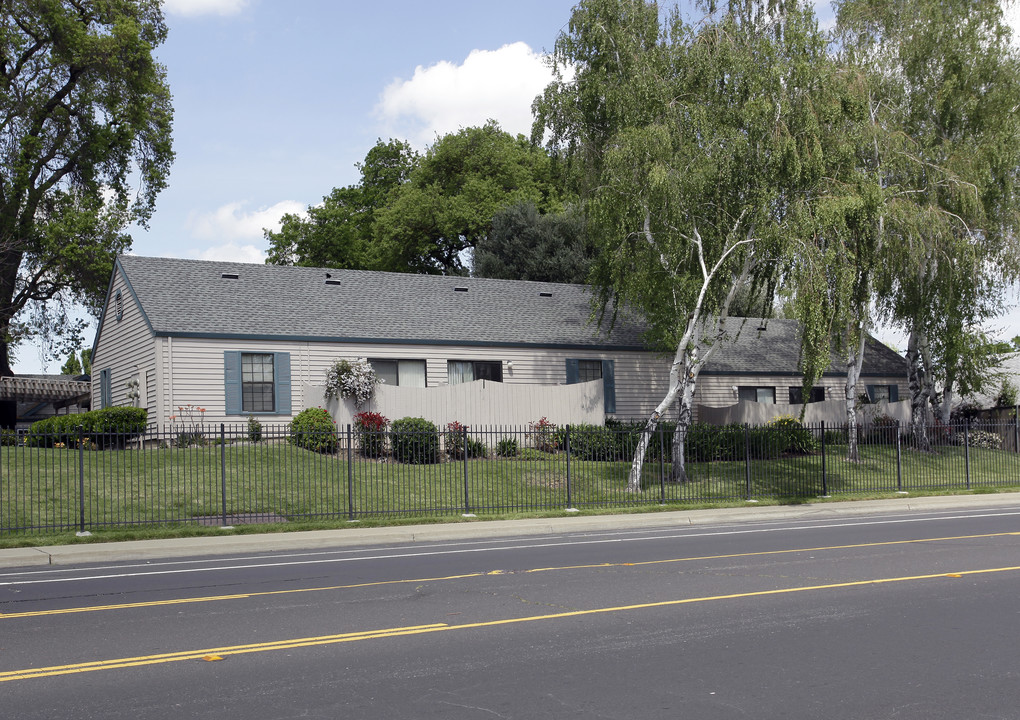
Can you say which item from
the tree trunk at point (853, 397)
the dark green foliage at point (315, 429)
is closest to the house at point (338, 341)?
the dark green foliage at point (315, 429)

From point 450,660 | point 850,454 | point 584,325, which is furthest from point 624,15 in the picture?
point 450,660

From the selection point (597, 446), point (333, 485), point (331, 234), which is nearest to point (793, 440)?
point (597, 446)

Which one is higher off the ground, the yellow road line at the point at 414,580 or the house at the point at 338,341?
the house at the point at 338,341

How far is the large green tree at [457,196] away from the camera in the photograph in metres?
55.9

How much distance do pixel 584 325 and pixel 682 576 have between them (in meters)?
24.2

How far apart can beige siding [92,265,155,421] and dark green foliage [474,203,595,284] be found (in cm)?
2298

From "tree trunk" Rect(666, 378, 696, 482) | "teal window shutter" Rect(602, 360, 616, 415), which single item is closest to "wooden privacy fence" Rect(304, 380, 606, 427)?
"teal window shutter" Rect(602, 360, 616, 415)

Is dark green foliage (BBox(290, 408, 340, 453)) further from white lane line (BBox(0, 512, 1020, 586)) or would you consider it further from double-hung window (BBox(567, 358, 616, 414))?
white lane line (BBox(0, 512, 1020, 586))

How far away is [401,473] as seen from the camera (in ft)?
80.1

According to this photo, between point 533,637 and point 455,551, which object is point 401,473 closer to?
point 455,551

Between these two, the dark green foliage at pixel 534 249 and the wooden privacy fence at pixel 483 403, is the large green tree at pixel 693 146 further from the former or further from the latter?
the dark green foliage at pixel 534 249

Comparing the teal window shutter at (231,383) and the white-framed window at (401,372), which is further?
the white-framed window at (401,372)

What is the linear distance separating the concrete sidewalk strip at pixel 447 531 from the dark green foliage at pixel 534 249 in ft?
93.5

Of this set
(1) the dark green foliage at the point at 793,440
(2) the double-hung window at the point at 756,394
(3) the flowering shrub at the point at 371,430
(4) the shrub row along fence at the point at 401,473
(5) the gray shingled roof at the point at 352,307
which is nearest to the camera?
(4) the shrub row along fence at the point at 401,473
